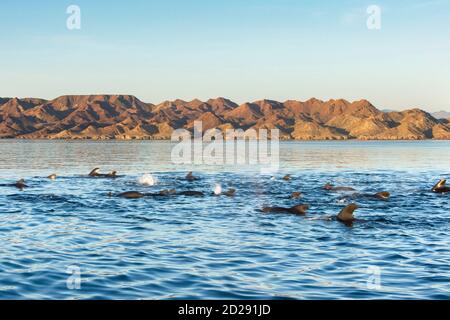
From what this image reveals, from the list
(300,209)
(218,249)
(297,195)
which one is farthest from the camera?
(297,195)

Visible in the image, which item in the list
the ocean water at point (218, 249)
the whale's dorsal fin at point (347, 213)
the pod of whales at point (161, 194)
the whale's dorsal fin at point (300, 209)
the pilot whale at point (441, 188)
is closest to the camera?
the ocean water at point (218, 249)

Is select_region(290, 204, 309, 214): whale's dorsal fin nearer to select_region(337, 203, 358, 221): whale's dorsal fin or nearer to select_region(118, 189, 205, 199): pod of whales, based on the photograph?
select_region(337, 203, 358, 221): whale's dorsal fin

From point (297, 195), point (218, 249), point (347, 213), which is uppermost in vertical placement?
point (347, 213)

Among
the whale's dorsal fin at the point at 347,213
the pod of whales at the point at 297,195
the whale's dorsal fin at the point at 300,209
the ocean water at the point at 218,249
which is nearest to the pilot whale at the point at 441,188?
the pod of whales at the point at 297,195

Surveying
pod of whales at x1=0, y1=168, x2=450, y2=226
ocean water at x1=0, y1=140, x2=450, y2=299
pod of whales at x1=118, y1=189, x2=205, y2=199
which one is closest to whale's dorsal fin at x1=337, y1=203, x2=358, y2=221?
pod of whales at x1=0, y1=168, x2=450, y2=226

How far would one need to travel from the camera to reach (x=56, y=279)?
51.8 feet

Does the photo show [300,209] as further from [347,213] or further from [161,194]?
[161,194]

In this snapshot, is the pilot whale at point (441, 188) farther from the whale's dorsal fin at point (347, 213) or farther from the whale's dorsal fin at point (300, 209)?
the whale's dorsal fin at point (347, 213)

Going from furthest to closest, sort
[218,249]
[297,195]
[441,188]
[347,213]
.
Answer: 1. [441,188]
2. [297,195]
3. [347,213]
4. [218,249]

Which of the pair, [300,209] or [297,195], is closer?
[300,209]

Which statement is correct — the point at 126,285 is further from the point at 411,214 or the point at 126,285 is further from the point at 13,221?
the point at 411,214

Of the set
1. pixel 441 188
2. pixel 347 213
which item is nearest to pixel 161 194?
pixel 347 213

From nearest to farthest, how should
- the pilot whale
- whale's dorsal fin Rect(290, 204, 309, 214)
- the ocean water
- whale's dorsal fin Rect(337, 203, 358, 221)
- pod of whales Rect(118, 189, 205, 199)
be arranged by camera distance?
1. the ocean water
2. whale's dorsal fin Rect(337, 203, 358, 221)
3. whale's dorsal fin Rect(290, 204, 309, 214)
4. pod of whales Rect(118, 189, 205, 199)
5. the pilot whale

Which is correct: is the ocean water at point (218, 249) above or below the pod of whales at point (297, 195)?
below
